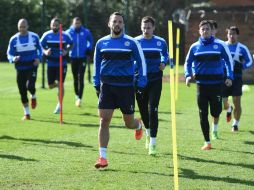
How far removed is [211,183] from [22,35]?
808cm

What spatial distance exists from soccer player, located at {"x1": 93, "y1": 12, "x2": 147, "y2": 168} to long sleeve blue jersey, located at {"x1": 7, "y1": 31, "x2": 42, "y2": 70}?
603 centimetres

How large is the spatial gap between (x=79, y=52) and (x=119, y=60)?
9089 millimetres

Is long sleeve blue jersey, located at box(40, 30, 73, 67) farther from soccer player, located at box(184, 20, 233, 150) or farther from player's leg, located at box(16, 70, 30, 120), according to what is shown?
soccer player, located at box(184, 20, 233, 150)

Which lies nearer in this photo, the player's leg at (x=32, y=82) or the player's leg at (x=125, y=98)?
the player's leg at (x=125, y=98)

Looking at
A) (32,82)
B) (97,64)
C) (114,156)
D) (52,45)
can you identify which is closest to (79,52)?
(52,45)

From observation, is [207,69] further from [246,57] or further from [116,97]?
[246,57]

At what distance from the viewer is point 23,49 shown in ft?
49.9

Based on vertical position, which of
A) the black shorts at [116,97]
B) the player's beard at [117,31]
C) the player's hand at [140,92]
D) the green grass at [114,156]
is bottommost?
the green grass at [114,156]

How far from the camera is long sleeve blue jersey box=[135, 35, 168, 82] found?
10.7m

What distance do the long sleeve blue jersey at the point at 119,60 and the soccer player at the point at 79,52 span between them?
8805 mm

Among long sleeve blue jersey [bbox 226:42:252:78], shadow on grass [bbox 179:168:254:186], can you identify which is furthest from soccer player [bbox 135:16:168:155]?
long sleeve blue jersey [bbox 226:42:252:78]

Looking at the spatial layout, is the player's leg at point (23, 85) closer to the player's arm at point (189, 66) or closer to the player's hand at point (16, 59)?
the player's hand at point (16, 59)

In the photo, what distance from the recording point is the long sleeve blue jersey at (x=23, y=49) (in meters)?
15.2

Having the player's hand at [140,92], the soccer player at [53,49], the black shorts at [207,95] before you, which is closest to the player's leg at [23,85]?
the soccer player at [53,49]
